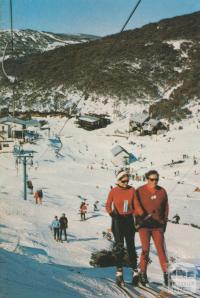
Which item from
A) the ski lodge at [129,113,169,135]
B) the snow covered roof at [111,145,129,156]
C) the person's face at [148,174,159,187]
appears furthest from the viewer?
the ski lodge at [129,113,169,135]

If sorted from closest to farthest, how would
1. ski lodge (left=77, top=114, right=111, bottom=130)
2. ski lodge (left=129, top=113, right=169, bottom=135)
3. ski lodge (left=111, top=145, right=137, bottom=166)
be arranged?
1. ski lodge (left=111, top=145, right=137, bottom=166)
2. ski lodge (left=129, top=113, right=169, bottom=135)
3. ski lodge (left=77, top=114, right=111, bottom=130)

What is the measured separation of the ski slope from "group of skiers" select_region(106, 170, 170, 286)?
1.67 ft

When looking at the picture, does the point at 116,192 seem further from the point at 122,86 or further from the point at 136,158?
the point at 122,86

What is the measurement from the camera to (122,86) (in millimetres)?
106500

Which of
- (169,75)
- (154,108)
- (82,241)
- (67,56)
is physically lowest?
(82,241)

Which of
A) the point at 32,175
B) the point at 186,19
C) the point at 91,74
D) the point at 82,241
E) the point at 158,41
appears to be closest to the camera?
the point at 82,241

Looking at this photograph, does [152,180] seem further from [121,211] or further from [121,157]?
[121,157]

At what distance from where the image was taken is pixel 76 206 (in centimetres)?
2856

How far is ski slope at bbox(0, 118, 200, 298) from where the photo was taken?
A: 7070mm

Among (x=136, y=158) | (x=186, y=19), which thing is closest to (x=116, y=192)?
(x=136, y=158)

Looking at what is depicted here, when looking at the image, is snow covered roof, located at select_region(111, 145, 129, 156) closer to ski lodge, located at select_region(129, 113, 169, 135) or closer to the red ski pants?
ski lodge, located at select_region(129, 113, 169, 135)

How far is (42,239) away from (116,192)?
10113mm

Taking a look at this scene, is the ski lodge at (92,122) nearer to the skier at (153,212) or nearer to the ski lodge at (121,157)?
the ski lodge at (121,157)

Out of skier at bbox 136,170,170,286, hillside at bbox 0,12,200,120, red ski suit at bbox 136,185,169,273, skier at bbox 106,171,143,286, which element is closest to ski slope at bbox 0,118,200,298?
skier at bbox 106,171,143,286
